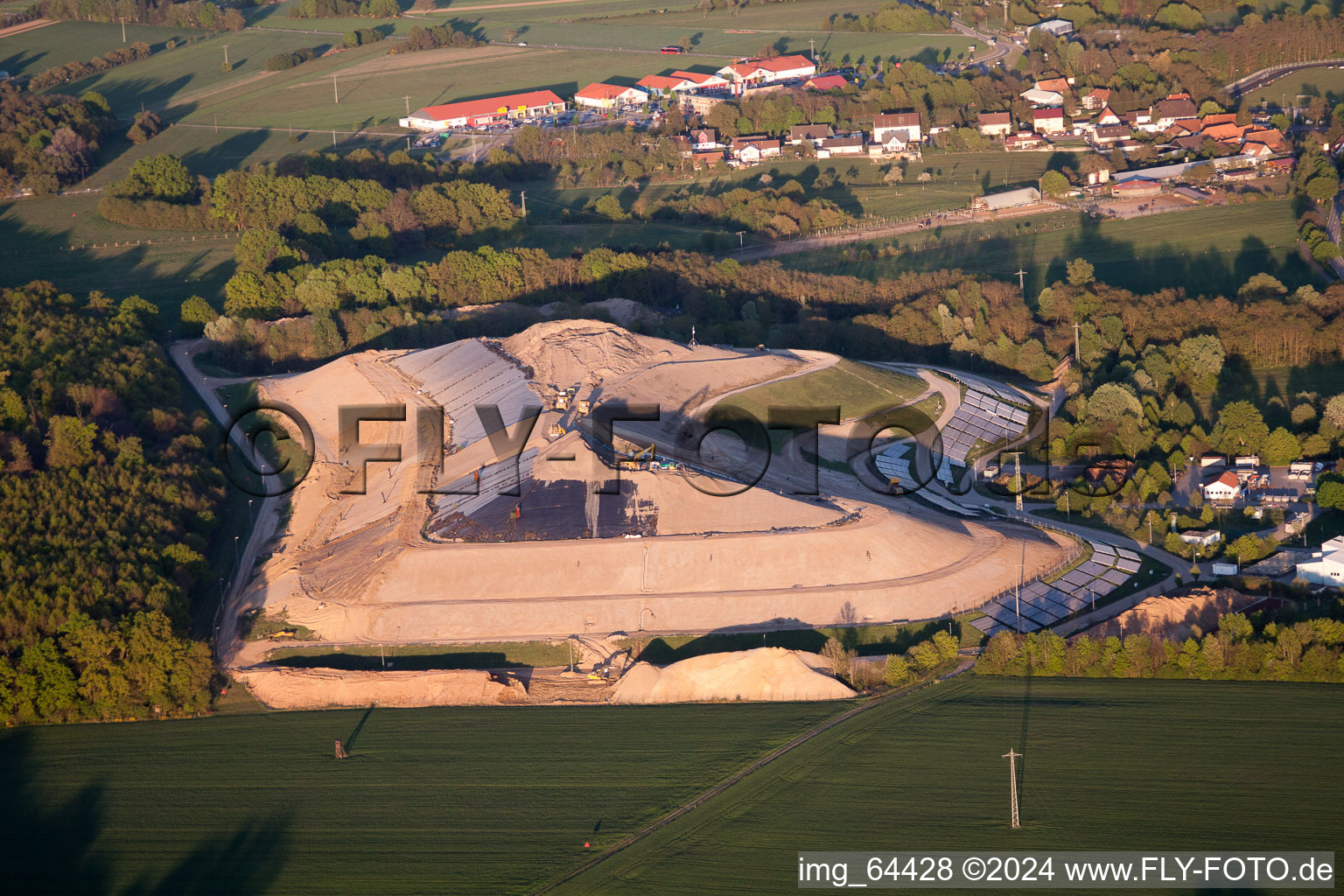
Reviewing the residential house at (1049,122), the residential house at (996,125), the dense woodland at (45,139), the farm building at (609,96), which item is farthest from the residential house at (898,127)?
the dense woodland at (45,139)

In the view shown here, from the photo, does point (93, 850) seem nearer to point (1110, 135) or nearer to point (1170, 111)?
point (1110, 135)

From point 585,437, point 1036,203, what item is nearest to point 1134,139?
point 1036,203

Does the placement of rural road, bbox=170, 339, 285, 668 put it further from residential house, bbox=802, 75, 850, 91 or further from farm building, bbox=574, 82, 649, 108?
residential house, bbox=802, 75, 850, 91

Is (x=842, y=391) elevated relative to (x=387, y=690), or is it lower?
elevated

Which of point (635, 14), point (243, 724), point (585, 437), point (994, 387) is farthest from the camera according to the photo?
point (635, 14)

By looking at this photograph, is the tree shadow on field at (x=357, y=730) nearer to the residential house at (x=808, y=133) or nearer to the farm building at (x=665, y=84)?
the residential house at (x=808, y=133)

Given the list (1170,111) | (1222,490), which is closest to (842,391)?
(1222,490)

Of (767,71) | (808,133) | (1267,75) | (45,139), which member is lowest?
(808,133)

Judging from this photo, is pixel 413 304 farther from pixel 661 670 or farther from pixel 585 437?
pixel 661 670
